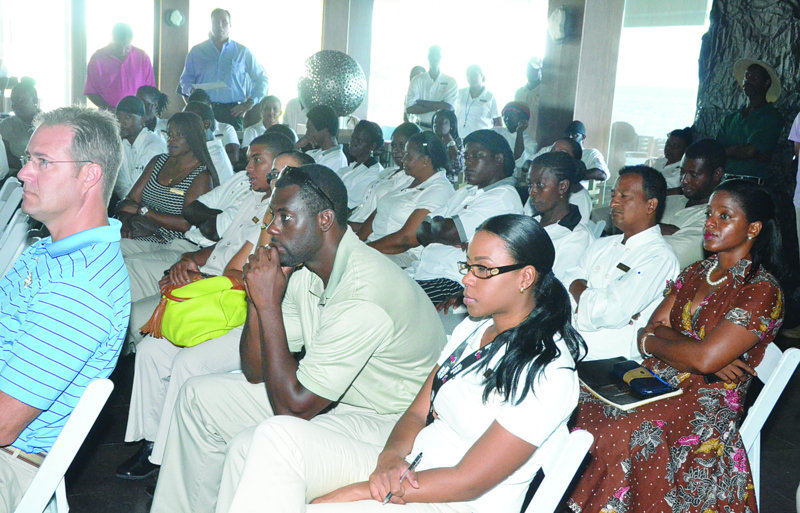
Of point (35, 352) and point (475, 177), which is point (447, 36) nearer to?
point (475, 177)

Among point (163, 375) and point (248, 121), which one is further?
point (248, 121)

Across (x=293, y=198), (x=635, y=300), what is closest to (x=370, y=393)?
(x=293, y=198)

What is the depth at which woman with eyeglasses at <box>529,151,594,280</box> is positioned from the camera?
10.9 ft

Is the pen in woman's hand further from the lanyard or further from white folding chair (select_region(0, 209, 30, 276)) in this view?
white folding chair (select_region(0, 209, 30, 276))

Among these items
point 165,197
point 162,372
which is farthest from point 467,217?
point 165,197

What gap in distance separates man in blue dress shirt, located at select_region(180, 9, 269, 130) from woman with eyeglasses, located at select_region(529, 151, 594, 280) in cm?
489

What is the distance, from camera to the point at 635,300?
2.79 meters

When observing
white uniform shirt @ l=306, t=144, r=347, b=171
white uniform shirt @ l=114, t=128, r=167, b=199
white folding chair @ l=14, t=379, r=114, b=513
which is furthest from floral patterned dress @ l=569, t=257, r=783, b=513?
white uniform shirt @ l=114, t=128, r=167, b=199

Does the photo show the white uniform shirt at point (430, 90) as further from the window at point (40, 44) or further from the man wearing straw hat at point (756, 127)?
the window at point (40, 44)

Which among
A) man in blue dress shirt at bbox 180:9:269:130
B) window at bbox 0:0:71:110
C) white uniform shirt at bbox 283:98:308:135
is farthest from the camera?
white uniform shirt at bbox 283:98:308:135

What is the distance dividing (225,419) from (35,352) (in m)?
0.83

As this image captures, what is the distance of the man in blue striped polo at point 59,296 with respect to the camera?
5.43ft

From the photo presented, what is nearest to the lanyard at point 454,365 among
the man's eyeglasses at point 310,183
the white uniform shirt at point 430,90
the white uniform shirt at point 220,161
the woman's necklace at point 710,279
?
the man's eyeglasses at point 310,183

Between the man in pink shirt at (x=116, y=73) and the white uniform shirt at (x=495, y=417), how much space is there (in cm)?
652
